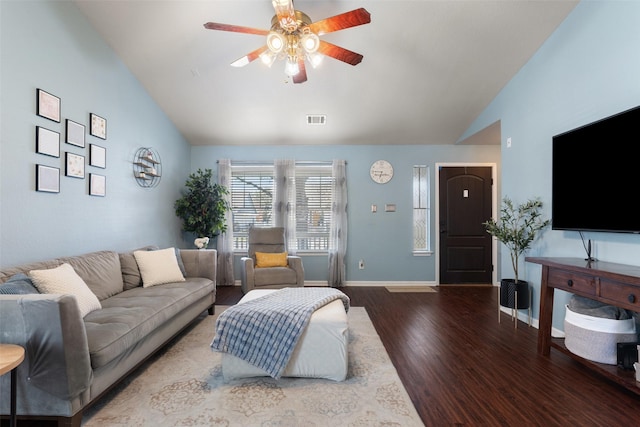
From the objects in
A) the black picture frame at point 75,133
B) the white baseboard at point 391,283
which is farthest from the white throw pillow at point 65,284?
the white baseboard at point 391,283

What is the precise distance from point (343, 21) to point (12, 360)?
2.62m

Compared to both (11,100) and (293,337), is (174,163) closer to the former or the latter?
(11,100)

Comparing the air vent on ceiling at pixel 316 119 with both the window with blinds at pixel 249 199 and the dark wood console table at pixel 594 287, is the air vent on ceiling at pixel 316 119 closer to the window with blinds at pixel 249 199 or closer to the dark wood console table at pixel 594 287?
the window with blinds at pixel 249 199

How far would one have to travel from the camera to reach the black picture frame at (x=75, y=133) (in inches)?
103

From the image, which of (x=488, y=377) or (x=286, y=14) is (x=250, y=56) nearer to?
(x=286, y=14)

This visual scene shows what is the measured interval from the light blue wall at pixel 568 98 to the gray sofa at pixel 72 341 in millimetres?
3512

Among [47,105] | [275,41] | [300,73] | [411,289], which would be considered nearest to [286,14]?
[275,41]

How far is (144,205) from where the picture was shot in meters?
3.83

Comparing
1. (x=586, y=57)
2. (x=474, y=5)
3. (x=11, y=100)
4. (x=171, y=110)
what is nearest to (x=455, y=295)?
(x=586, y=57)

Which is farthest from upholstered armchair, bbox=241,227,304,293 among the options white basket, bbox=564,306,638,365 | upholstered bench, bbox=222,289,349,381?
white basket, bbox=564,306,638,365

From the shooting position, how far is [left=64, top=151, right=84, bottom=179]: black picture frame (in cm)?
262

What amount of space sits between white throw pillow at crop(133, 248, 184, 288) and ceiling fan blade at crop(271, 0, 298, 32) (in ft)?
8.05

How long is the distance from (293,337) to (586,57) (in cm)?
331

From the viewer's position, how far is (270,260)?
426 centimetres
